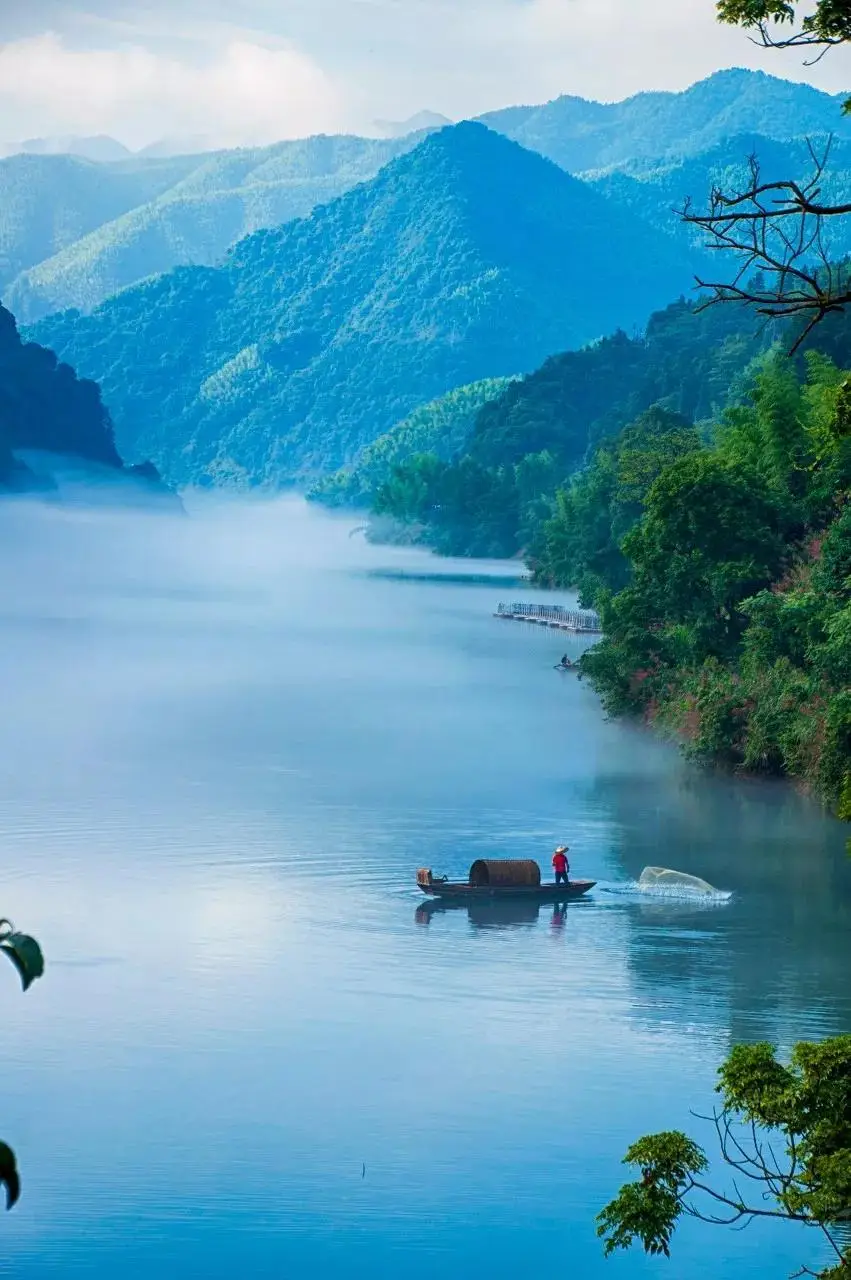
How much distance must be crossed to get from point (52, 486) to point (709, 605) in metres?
103

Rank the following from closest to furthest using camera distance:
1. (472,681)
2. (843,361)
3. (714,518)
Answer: (714,518) → (472,681) → (843,361)

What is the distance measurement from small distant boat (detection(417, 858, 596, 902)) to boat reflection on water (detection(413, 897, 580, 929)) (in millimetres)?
99

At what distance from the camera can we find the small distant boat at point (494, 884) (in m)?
24.3

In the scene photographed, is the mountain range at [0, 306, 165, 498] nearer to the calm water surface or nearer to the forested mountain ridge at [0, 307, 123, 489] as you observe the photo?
the forested mountain ridge at [0, 307, 123, 489]

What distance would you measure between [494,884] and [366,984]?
146 inches

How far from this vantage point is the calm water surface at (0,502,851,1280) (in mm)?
15227

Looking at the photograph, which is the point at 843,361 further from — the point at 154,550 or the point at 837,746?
the point at 154,550

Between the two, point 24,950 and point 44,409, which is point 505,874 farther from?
point 44,409

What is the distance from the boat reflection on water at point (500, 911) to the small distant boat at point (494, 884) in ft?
0.32

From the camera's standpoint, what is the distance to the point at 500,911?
80.4 feet

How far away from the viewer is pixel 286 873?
1047 inches

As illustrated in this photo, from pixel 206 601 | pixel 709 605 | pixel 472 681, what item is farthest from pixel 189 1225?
pixel 206 601

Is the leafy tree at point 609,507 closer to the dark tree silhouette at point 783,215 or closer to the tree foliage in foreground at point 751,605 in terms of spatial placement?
the tree foliage in foreground at point 751,605

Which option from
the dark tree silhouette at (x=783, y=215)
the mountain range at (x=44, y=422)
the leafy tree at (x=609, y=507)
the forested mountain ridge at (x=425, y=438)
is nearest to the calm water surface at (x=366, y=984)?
the dark tree silhouette at (x=783, y=215)
